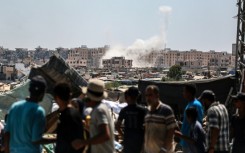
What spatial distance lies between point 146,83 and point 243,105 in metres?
6.52

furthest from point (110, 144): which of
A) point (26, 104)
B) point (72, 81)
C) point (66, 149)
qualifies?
point (72, 81)

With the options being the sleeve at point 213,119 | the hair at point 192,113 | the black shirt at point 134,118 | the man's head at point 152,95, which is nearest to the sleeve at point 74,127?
the man's head at point 152,95

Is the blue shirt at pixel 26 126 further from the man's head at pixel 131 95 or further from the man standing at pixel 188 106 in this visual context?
the man standing at pixel 188 106

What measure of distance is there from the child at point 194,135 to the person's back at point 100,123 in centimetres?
166

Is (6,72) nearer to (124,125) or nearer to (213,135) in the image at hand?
(124,125)

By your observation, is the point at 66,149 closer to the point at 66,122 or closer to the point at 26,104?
the point at 66,122

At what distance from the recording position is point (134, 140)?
6027mm

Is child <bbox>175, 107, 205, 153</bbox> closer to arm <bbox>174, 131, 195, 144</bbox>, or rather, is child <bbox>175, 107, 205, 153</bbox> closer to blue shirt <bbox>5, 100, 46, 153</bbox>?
arm <bbox>174, 131, 195, 144</bbox>

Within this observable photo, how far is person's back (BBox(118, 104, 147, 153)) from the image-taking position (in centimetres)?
600

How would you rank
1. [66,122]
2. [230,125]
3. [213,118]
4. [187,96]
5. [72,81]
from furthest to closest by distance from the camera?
[72,81] → [187,96] → [230,125] → [213,118] → [66,122]

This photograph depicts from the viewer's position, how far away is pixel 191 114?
6.21 meters

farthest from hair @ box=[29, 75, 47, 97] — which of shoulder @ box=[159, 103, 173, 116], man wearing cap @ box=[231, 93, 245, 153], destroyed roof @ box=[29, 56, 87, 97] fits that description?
destroyed roof @ box=[29, 56, 87, 97]

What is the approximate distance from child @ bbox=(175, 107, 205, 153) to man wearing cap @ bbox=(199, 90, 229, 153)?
244 millimetres

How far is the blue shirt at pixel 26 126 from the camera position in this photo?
4.66 metres
